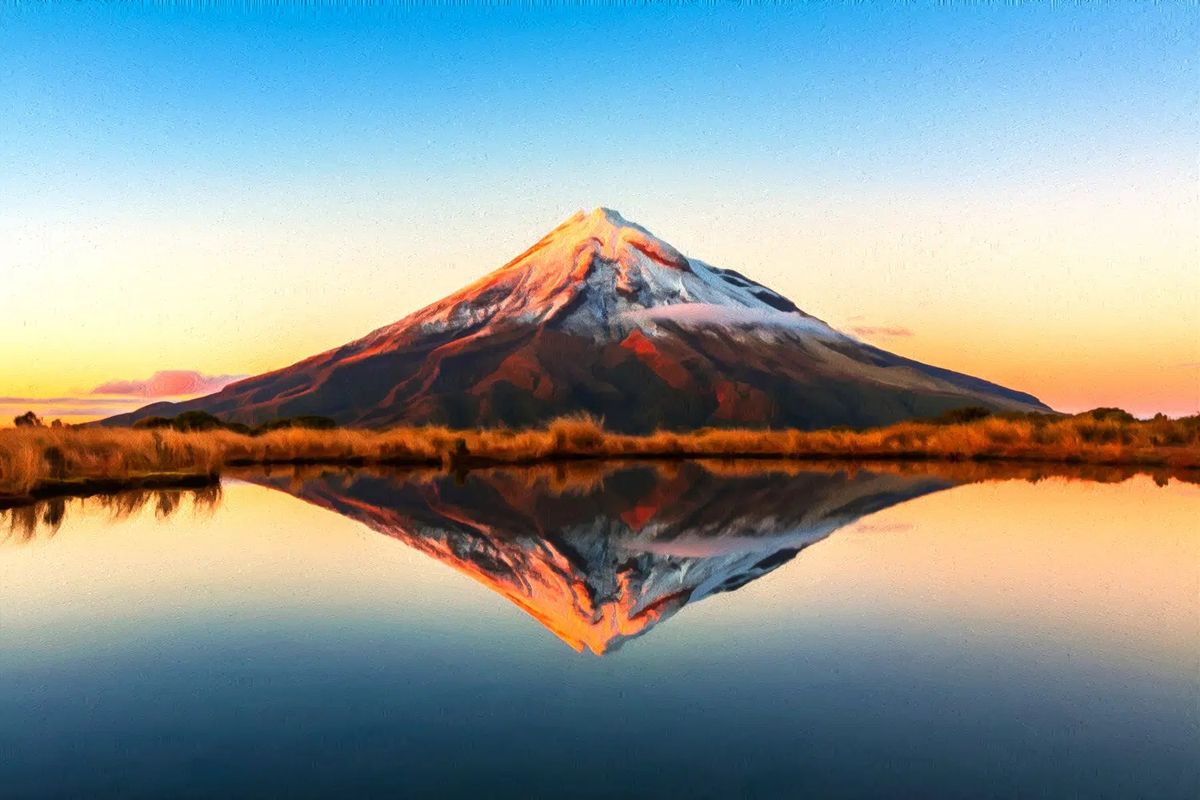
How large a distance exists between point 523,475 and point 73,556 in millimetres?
12624

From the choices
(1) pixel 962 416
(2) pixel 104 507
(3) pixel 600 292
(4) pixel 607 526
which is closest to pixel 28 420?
(2) pixel 104 507

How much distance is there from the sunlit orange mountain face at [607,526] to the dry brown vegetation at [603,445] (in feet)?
8.94

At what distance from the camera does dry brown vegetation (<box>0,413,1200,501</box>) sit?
2114cm

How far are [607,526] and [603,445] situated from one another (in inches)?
621

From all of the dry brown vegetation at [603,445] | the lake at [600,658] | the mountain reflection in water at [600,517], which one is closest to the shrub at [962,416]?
the dry brown vegetation at [603,445]

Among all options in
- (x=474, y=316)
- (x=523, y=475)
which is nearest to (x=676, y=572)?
(x=523, y=475)

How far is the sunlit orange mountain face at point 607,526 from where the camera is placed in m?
8.09

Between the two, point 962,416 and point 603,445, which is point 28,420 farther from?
point 962,416

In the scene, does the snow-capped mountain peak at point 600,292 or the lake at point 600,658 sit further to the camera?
the snow-capped mountain peak at point 600,292

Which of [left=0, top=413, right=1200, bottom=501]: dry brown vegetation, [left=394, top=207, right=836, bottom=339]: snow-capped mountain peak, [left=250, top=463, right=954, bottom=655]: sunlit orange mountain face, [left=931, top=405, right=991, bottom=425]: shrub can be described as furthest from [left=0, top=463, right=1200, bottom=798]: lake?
[left=394, top=207, right=836, bottom=339]: snow-capped mountain peak

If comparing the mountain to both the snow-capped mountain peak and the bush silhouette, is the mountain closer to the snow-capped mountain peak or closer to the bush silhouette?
the snow-capped mountain peak

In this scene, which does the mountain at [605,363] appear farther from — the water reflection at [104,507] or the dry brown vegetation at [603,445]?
the water reflection at [104,507]

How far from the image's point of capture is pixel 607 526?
502 inches

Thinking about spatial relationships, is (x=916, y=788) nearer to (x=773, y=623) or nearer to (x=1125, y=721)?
(x=1125, y=721)
